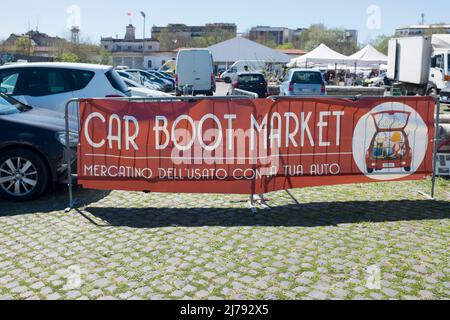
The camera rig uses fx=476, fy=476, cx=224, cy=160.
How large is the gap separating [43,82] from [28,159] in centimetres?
336

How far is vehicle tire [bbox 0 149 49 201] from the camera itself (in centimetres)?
650

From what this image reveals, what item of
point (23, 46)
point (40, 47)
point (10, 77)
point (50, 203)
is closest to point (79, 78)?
point (10, 77)

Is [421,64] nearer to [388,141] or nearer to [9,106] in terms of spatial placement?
[388,141]

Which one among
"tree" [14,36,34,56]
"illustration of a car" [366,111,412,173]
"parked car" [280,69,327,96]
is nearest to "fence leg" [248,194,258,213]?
"illustration of a car" [366,111,412,173]

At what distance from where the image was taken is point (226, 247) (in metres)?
4.96

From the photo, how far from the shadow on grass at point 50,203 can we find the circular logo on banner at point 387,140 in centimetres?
374

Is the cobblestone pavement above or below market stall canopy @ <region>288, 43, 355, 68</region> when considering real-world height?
below

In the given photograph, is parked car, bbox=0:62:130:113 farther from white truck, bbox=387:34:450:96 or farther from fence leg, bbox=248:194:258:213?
white truck, bbox=387:34:450:96

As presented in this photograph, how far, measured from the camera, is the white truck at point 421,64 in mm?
22044

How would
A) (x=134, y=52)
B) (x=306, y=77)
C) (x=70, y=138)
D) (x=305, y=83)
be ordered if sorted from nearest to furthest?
(x=70, y=138)
(x=305, y=83)
(x=306, y=77)
(x=134, y=52)

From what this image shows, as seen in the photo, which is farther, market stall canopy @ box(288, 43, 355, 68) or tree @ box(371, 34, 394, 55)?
tree @ box(371, 34, 394, 55)

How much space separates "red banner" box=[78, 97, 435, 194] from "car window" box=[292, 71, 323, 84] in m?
14.2
